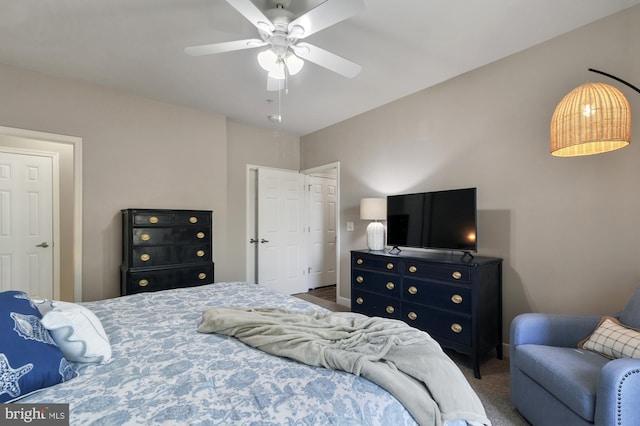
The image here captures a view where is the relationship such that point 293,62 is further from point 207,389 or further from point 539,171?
point 539,171

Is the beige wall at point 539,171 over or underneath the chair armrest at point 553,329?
over

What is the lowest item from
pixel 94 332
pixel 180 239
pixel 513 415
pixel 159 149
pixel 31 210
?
pixel 513 415

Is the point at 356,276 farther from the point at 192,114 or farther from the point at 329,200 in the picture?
the point at 192,114

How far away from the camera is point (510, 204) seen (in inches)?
102

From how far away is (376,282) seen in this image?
304 cm

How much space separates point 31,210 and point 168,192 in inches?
69.9

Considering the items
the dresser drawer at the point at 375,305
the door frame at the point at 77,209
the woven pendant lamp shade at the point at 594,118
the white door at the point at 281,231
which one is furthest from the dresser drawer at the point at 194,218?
the woven pendant lamp shade at the point at 594,118

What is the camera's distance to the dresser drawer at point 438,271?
93.0 inches

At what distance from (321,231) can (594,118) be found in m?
3.99

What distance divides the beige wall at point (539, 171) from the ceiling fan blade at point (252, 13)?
6.96 feet

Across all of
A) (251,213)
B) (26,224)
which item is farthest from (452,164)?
(26,224)

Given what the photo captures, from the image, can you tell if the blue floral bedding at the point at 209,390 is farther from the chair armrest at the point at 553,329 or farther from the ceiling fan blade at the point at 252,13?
the ceiling fan blade at the point at 252,13

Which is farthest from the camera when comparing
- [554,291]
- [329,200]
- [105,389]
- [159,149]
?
[329,200]

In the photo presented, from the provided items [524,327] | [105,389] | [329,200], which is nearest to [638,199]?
[524,327]
